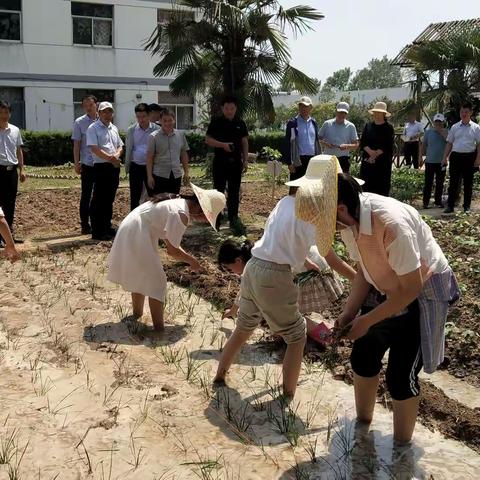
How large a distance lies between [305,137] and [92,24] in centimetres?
1617

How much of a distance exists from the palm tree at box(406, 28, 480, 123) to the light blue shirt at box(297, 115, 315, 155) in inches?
186

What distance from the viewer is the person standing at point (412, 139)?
47.9 ft

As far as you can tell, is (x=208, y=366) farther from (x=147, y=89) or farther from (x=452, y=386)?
(x=147, y=89)

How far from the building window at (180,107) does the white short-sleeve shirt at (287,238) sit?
2098 cm

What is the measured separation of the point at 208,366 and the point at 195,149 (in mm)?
18351

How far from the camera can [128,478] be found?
290 centimetres

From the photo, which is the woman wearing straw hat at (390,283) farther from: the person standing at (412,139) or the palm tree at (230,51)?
the person standing at (412,139)

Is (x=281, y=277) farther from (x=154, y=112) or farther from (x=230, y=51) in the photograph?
(x=230, y=51)

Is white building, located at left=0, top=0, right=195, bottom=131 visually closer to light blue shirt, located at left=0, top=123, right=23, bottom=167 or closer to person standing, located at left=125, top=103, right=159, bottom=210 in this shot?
light blue shirt, located at left=0, top=123, right=23, bottom=167

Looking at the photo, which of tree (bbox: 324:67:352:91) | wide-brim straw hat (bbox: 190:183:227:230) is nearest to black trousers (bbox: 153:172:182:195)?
wide-brim straw hat (bbox: 190:183:227:230)

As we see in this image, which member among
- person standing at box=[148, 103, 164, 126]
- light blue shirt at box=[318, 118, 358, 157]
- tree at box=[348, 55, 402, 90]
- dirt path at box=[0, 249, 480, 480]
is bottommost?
dirt path at box=[0, 249, 480, 480]

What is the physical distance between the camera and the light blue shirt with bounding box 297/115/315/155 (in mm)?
8742

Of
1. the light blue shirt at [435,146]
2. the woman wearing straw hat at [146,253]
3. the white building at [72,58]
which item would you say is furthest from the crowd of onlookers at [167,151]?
the white building at [72,58]

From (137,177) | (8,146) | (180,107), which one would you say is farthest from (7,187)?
(180,107)
